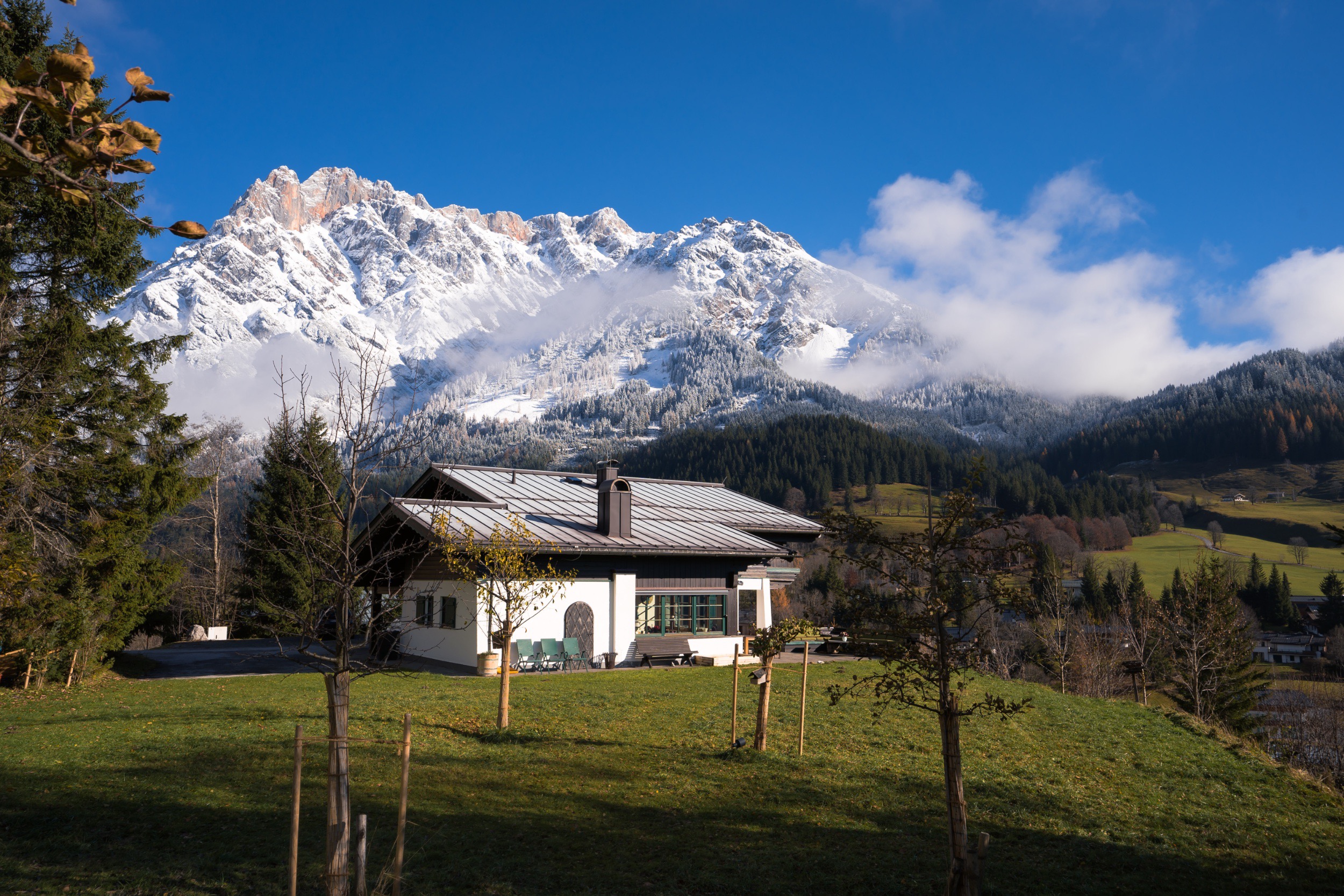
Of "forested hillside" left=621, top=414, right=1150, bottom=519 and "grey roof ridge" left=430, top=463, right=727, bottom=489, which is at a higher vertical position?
"forested hillside" left=621, top=414, right=1150, bottom=519

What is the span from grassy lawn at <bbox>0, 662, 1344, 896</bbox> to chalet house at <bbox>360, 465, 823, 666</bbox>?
7436 mm

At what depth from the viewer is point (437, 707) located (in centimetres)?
1513

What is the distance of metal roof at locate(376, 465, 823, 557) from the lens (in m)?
23.3

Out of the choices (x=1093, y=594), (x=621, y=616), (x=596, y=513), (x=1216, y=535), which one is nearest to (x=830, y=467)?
(x=1216, y=535)

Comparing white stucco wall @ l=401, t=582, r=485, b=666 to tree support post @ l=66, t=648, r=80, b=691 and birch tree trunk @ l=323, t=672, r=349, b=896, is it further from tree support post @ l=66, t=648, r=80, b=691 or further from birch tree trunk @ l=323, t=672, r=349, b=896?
birch tree trunk @ l=323, t=672, r=349, b=896

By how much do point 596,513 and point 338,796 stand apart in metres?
21.5

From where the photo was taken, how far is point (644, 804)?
372 inches

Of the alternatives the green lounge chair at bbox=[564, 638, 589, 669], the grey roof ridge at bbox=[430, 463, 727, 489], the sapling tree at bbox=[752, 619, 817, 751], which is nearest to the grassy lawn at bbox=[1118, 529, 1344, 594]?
the grey roof ridge at bbox=[430, 463, 727, 489]

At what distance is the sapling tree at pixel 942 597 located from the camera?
6.88m

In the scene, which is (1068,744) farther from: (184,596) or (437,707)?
(184,596)

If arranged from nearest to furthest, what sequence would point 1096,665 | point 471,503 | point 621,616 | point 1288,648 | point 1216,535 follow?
point 621,616
point 471,503
point 1096,665
point 1288,648
point 1216,535

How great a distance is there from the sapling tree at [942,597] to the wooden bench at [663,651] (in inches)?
678

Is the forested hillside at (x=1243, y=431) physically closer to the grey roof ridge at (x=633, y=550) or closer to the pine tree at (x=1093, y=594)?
the pine tree at (x=1093, y=594)

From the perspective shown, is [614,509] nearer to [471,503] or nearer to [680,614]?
[680,614]
